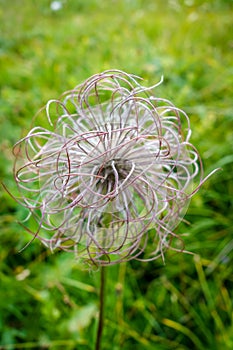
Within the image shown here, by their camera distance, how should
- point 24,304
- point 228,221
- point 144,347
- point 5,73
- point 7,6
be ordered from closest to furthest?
point 144,347 < point 24,304 < point 228,221 < point 5,73 < point 7,6

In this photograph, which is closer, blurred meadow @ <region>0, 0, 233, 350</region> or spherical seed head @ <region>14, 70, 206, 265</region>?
spherical seed head @ <region>14, 70, 206, 265</region>

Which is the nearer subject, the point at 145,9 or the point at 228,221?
the point at 228,221

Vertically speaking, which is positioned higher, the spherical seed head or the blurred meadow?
the spherical seed head

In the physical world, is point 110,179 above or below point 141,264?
above

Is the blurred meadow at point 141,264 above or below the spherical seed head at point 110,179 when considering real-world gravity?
below

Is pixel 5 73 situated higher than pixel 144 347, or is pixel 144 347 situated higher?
pixel 5 73

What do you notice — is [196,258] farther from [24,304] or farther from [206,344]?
[24,304]

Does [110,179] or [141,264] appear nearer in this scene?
[110,179]

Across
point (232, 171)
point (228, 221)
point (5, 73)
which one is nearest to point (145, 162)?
point (228, 221)
